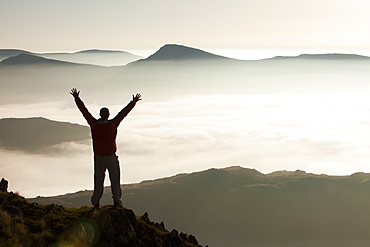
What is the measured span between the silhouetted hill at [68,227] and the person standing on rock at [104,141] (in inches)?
27.7

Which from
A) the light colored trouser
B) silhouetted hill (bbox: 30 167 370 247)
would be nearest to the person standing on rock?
the light colored trouser

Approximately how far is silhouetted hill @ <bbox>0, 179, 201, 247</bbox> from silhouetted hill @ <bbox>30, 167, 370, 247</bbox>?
92.0 metres

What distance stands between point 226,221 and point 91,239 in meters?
107

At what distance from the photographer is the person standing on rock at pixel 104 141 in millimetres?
9461

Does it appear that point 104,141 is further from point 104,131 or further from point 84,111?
point 84,111

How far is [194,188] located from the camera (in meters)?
133

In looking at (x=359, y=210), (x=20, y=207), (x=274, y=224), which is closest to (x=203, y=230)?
(x=274, y=224)

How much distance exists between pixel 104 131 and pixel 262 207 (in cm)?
11171

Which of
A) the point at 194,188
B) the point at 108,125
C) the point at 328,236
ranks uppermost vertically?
the point at 108,125

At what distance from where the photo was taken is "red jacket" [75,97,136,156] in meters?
9.43

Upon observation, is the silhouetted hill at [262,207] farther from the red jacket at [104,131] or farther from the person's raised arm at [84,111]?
the person's raised arm at [84,111]

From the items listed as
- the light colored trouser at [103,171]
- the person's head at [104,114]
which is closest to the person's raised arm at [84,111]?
the person's head at [104,114]

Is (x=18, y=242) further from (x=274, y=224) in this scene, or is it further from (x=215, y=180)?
(x=215, y=180)

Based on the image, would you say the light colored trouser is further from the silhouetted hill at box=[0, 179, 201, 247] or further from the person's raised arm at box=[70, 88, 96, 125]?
the person's raised arm at box=[70, 88, 96, 125]
